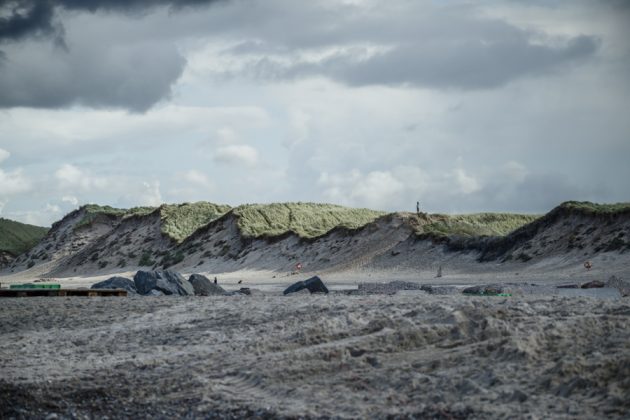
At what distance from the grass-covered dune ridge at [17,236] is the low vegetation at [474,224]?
37.0 metres

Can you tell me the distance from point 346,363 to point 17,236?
7383 centimetres

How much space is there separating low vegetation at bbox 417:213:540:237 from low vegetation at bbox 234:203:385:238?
5.44 metres

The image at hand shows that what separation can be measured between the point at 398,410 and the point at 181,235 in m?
50.5

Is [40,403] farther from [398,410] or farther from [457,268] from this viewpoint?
[457,268]

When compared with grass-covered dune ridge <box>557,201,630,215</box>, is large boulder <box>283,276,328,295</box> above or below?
below

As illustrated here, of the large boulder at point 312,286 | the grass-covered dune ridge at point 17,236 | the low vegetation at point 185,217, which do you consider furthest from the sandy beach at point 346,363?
the grass-covered dune ridge at point 17,236

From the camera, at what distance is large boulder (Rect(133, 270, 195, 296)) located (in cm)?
2417

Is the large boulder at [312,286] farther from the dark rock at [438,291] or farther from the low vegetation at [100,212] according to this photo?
the low vegetation at [100,212]

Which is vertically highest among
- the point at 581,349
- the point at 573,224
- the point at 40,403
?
the point at 573,224

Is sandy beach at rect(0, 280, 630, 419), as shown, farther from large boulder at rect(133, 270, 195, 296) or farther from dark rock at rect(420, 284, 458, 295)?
large boulder at rect(133, 270, 195, 296)

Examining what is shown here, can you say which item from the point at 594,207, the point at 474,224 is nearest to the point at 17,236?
the point at 474,224

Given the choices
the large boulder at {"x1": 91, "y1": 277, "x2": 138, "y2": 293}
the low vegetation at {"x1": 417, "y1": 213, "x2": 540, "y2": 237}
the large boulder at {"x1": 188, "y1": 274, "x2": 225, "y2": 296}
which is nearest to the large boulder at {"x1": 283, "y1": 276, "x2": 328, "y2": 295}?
the large boulder at {"x1": 188, "y1": 274, "x2": 225, "y2": 296}

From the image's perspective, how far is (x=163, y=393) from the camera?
11445 mm

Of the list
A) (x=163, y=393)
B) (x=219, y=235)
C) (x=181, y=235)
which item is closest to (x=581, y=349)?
(x=163, y=393)
